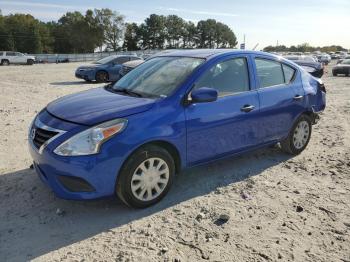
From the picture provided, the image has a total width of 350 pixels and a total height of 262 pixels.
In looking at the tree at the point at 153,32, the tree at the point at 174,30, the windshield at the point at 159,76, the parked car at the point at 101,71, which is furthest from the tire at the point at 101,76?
the tree at the point at 174,30

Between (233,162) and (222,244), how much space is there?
237 cm

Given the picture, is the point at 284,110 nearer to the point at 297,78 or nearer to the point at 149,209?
the point at 297,78

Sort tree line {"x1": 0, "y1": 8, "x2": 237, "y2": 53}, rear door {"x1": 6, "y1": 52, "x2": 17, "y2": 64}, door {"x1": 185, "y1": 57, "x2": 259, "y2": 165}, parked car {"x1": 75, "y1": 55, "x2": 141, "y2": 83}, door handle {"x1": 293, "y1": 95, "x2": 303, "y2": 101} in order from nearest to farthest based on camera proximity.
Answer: door {"x1": 185, "y1": 57, "x2": 259, "y2": 165}, door handle {"x1": 293, "y1": 95, "x2": 303, "y2": 101}, parked car {"x1": 75, "y1": 55, "x2": 141, "y2": 83}, rear door {"x1": 6, "y1": 52, "x2": 17, "y2": 64}, tree line {"x1": 0, "y1": 8, "x2": 237, "y2": 53}

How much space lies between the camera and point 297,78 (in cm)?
612

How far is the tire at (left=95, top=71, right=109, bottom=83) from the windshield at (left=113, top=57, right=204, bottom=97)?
13173mm

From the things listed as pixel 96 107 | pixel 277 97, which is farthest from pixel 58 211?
pixel 277 97

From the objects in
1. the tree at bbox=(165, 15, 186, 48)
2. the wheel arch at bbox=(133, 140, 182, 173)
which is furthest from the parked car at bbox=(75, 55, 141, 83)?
the tree at bbox=(165, 15, 186, 48)

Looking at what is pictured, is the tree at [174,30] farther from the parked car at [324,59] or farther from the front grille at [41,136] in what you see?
the front grille at [41,136]

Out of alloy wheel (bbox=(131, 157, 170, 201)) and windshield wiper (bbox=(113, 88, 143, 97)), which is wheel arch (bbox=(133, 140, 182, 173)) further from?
windshield wiper (bbox=(113, 88, 143, 97))

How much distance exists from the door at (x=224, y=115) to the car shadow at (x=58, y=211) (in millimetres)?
437

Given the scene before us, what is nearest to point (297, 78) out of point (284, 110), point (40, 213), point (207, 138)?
point (284, 110)

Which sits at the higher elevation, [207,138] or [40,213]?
[207,138]

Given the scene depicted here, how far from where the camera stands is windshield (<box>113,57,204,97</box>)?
4.67 meters

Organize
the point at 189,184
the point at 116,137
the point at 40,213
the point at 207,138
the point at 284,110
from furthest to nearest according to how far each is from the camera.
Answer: the point at 284,110 < the point at 189,184 < the point at 207,138 < the point at 40,213 < the point at 116,137
